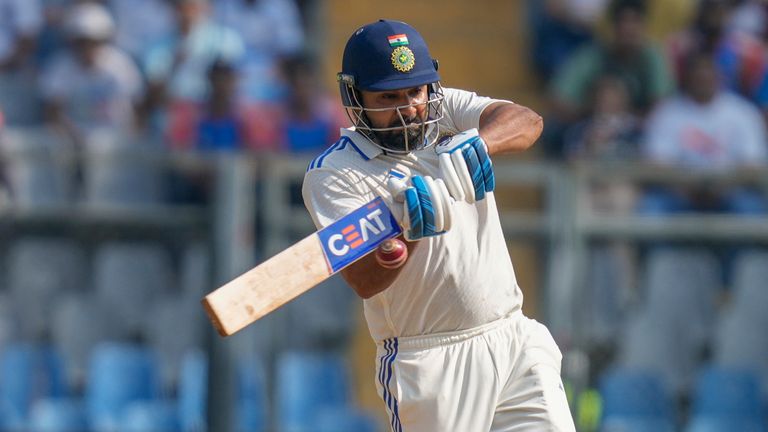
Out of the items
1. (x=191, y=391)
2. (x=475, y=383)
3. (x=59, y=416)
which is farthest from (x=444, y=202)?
(x=59, y=416)

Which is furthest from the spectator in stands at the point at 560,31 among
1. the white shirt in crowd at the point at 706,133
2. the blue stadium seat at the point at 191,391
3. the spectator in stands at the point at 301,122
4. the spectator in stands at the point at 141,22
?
the blue stadium seat at the point at 191,391

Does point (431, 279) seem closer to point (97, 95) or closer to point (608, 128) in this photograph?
point (608, 128)

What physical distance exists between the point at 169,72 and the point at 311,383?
2821 millimetres

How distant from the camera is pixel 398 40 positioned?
4352mm

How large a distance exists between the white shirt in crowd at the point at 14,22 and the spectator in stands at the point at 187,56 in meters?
0.97

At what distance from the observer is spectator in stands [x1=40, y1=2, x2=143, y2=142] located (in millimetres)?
10031

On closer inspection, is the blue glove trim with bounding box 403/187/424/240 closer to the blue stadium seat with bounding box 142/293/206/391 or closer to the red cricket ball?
the red cricket ball

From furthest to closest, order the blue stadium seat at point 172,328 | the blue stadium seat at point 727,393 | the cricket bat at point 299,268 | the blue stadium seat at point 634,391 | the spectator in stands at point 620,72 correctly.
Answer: the spectator in stands at point 620,72 < the blue stadium seat at point 172,328 < the blue stadium seat at point 634,391 < the blue stadium seat at point 727,393 < the cricket bat at point 299,268

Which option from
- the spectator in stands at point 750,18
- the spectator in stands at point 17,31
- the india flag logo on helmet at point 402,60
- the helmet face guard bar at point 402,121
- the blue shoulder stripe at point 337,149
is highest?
the spectator in stands at point 17,31

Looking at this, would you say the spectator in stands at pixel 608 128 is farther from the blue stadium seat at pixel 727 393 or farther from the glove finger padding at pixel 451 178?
the glove finger padding at pixel 451 178

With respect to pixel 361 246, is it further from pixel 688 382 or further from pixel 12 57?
pixel 12 57

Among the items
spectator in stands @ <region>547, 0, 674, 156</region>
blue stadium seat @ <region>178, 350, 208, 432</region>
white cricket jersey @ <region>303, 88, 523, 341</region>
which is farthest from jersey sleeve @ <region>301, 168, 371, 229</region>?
spectator in stands @ <region>547, 0, 674, 156</region>

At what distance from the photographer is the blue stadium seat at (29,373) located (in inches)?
354

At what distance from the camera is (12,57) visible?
10.6 meters
